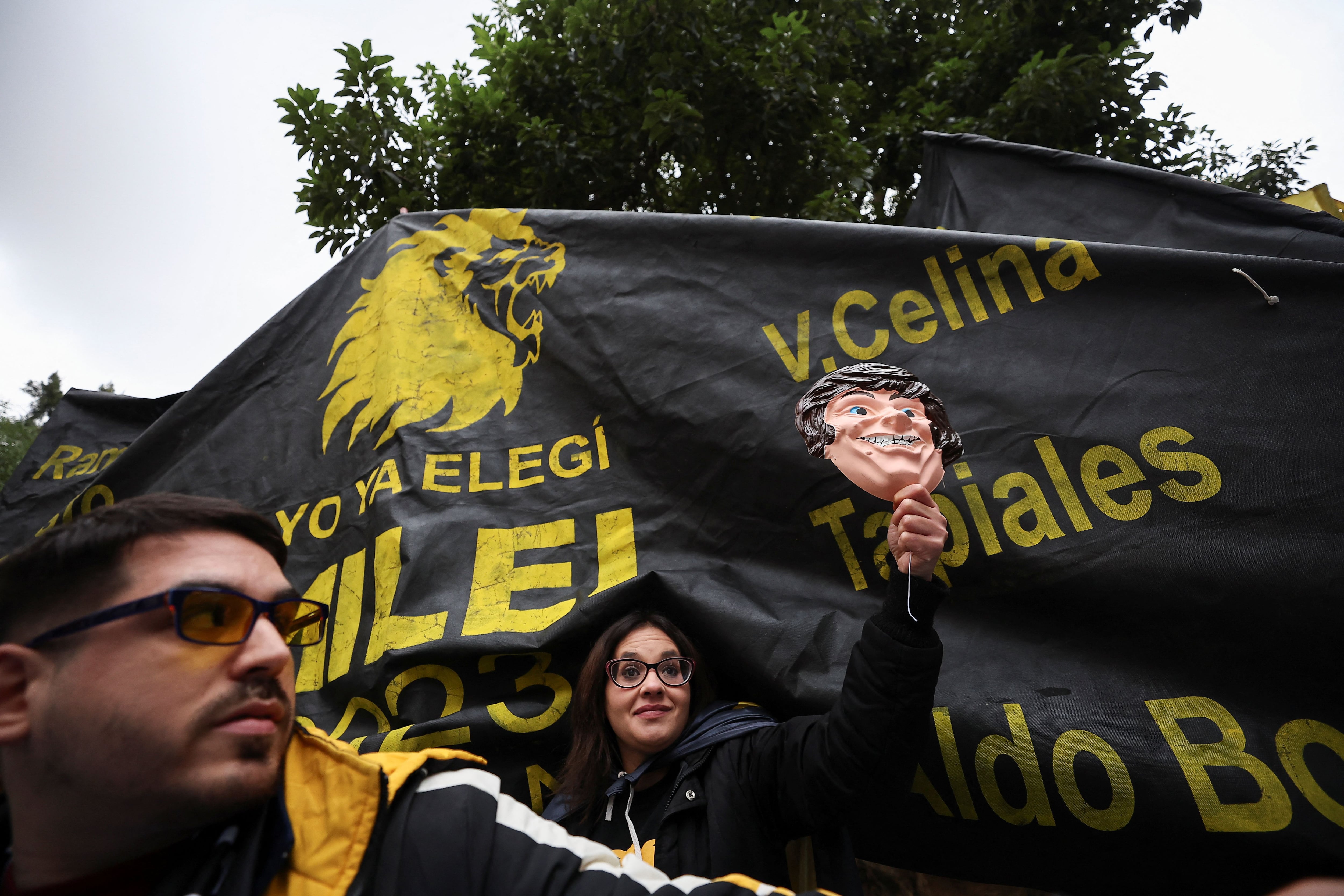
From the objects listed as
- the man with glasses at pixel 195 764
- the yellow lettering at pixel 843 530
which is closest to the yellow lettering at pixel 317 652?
the man with glasses at pixel 195 764

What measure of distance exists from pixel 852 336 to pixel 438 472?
4.88 feet

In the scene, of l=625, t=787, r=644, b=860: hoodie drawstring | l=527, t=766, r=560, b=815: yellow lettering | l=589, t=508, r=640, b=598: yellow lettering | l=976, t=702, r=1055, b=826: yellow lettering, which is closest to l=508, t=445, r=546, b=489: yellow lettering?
l=589, t=508, r=640, b=598: yellow lettering

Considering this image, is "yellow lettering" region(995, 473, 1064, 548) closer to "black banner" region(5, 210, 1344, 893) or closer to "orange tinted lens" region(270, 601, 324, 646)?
"black banner" region(5, 210, 1344, 893)

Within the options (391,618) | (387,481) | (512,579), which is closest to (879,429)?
(512,579)

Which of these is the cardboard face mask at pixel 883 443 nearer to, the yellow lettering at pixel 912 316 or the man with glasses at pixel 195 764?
the yellow lettering at pixel 912 316

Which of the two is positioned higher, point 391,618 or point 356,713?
point 391,618

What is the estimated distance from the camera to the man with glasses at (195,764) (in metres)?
1.06

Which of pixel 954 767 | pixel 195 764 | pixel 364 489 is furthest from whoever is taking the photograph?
pixel 364 489

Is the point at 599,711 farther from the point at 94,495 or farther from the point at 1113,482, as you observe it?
the point at 94,495

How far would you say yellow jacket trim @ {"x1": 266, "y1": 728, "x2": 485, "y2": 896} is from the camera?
1104 millimetres

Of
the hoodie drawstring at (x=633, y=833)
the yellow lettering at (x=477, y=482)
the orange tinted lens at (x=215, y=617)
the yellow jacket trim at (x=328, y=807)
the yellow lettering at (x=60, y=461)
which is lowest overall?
the hoodie drawstring at (x=633, y=833)

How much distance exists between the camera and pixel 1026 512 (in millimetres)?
2061

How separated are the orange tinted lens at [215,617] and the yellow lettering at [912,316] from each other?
195 centimetres

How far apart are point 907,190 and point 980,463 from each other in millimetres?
4375
